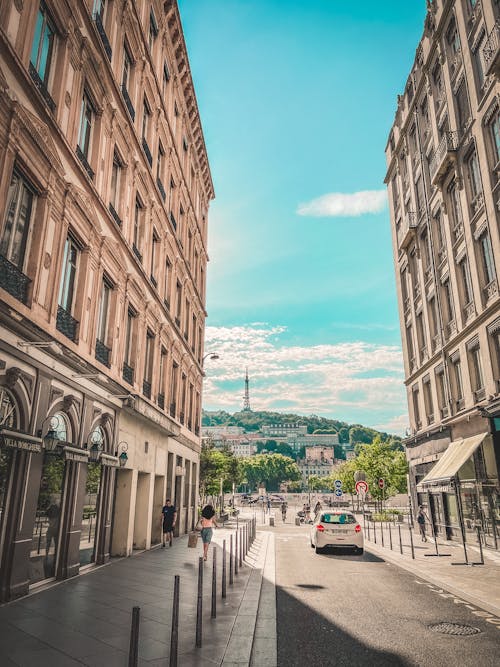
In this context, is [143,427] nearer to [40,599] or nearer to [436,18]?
[40,599]

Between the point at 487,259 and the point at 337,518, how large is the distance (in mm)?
11920

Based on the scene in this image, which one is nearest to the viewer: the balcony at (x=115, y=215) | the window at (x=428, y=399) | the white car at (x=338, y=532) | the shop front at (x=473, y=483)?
the balcony at (x=115, y=215)

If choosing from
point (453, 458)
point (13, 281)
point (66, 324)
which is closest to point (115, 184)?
point (66, 324)

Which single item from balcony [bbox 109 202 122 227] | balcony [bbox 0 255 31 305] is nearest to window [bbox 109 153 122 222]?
balcony [bbox 109 202 122 227]

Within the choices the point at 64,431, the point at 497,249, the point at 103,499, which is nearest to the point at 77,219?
the point at 64,431

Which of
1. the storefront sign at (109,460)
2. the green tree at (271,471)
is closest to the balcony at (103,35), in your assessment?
the storefront sign at (109,460)

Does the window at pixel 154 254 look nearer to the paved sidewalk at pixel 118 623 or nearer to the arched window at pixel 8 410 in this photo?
the arched window at pixel 8 410

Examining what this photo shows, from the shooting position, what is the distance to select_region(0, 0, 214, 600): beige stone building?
9.52 metres

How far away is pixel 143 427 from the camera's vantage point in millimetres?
18859

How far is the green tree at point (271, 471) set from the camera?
19112 cm

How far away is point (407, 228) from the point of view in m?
30.5

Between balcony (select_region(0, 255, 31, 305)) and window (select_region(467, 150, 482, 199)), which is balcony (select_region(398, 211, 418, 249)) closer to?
window (select_region(467, 150, 482, 199))

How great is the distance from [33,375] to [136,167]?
33.1 ft

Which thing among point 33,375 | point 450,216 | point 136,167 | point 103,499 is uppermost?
point 450,216
